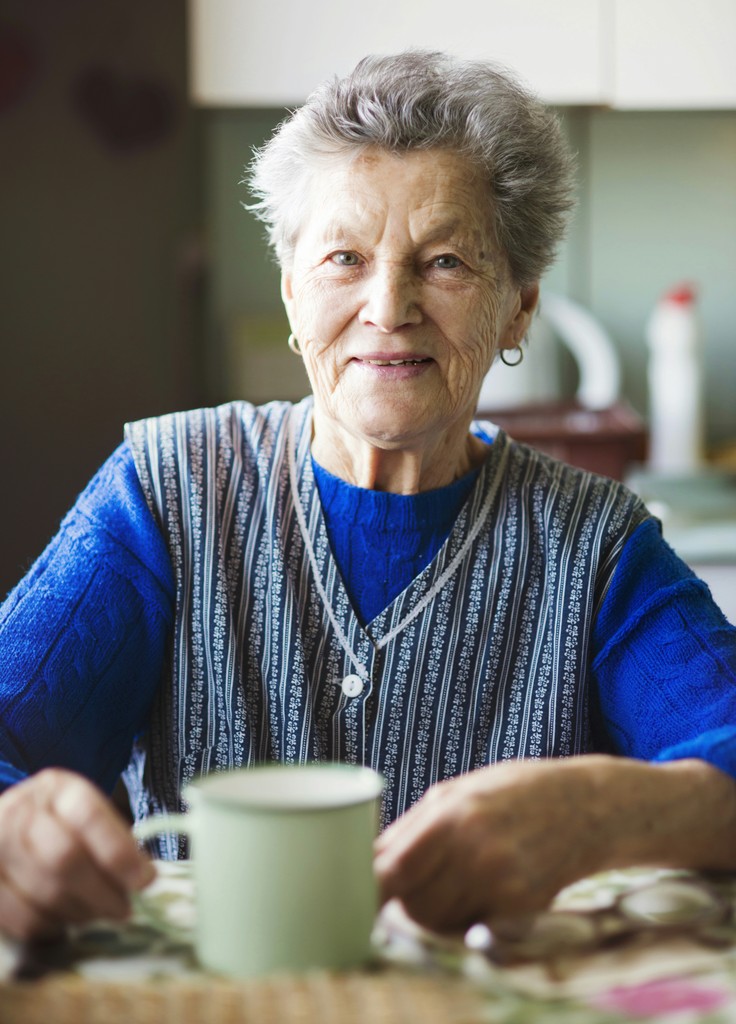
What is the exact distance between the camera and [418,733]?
1258mm

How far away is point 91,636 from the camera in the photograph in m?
1.16

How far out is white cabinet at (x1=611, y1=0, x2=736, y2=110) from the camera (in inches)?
105

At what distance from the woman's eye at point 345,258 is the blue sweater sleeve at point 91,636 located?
11.4 inches

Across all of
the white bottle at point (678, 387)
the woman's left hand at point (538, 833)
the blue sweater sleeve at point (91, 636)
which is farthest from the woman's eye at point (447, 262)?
the white bottle at point (678, 387)

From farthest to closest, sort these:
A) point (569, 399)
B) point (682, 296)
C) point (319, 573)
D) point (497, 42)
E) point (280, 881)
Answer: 1. point (569, 399)
2. point (682, 296)
3. point (497, 42)
4. point (319, 573)
5. point (280, 881)

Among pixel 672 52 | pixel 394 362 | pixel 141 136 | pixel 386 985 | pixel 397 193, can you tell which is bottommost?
pixel 386 985

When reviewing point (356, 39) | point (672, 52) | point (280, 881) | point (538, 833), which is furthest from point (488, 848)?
point (672, 52)

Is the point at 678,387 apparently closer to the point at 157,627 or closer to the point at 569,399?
the point at 569,399

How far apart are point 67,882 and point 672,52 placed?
2425 mm

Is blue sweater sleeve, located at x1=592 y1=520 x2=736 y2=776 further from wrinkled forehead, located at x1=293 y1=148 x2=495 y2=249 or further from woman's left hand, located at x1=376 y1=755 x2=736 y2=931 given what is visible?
wrinkled forehead, located at x1=293 y1=148 x2=495 y2=249

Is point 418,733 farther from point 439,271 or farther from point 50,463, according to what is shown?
point 50,463

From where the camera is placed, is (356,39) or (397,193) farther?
(356,39)

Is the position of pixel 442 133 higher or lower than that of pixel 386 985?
higher

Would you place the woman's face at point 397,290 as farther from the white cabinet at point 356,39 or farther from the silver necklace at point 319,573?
the white cabinet at point 356,39
